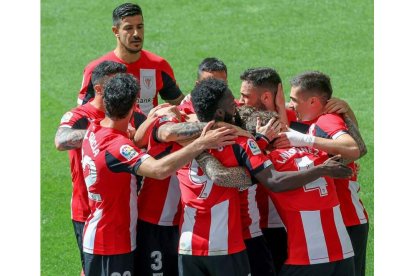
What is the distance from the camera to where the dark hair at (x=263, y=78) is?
6758 millimetres

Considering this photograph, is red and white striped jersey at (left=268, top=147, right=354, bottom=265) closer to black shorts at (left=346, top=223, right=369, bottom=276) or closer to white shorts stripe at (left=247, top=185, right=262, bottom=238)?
white shorts stripe at (left=247, top=185, right=262, bottom=238)

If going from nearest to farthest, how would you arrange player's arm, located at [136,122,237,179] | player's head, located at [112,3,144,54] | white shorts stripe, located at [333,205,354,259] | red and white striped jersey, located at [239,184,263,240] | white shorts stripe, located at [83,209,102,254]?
1. player's arm, located at [136,122,237,179]
2. white shorts stripe, located at [333,205,354,259]
3. white shorts stripe, located at [83,209,102,254]
4. red and white striped jersey, located at [239,184,263,240]
5. player's head, located at [112,3,144,54]

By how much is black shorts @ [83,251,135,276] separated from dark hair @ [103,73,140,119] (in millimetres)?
962

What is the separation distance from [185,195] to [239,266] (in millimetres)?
575

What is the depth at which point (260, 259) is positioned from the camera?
670 centimetres

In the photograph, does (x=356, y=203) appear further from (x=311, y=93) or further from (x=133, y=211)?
(x=133, y=211)

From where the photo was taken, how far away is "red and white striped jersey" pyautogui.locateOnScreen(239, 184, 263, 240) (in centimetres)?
650

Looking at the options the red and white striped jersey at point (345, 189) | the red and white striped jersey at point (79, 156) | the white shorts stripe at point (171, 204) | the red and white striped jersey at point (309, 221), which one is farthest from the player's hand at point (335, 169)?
the red and white striped jersey at point (79, 156)

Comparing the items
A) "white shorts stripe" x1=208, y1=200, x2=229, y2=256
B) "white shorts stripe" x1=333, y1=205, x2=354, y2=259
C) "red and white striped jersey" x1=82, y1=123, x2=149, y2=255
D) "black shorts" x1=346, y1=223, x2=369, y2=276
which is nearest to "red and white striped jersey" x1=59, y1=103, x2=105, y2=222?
"red and white striped jersey" x1=82, y1=123, x2=149, y2=255

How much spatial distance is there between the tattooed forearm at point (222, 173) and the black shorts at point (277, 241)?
3.28 feet

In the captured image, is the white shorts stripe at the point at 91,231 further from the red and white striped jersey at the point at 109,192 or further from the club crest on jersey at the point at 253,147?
the club crest on jersey at the point at 253,147

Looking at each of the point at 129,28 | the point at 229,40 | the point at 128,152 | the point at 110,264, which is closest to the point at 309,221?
the point at 128,152

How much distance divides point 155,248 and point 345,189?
146cm

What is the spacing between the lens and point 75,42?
16.6 metres
